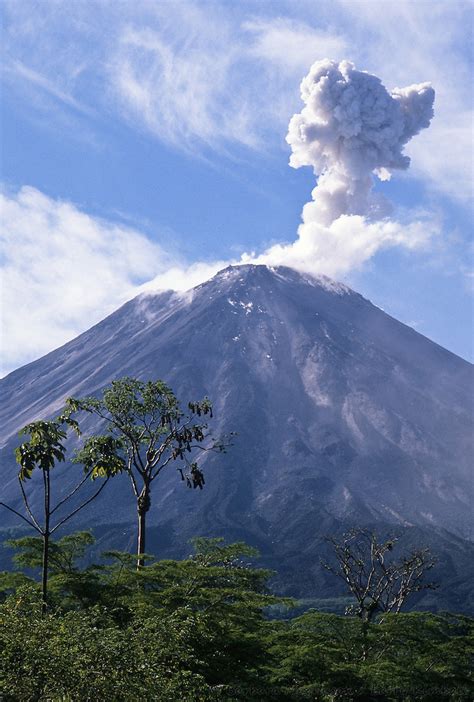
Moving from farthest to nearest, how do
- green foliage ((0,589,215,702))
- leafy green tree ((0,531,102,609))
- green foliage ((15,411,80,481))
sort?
leafy green tree ((0,531,102,609)) < green foliage ((15,411,80,481)) < green foliage ((0,589,215,702))

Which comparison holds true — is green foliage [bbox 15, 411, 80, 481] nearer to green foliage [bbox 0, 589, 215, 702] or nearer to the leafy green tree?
green foliage [bbox 0, 589, 215, 702]

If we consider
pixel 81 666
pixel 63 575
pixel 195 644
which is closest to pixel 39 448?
pixel 63 575

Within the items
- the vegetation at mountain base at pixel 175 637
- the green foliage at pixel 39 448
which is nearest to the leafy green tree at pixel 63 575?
the vegetation at mountain base at pixel 175 637

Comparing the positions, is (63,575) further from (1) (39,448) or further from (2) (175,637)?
(2) (175,637)

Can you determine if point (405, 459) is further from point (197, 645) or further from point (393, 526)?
point (197, 645)

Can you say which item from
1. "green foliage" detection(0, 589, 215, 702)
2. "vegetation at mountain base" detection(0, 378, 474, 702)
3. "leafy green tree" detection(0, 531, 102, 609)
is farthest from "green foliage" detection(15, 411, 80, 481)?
"leafy green tree" detection(0, 531, 102, 609)

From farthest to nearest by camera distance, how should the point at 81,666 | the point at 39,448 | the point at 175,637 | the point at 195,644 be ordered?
1. the point at 39,448
2. the point at 195,644
3. the point at 175,637
4. the point at 81,666

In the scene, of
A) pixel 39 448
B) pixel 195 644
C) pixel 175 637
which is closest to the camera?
pixel 175 637

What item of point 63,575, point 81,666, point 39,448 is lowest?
point 81,666
